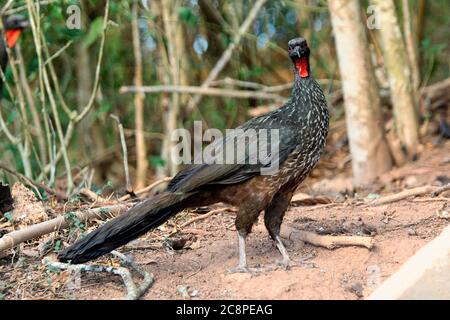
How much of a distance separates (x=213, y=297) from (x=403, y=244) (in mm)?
1223

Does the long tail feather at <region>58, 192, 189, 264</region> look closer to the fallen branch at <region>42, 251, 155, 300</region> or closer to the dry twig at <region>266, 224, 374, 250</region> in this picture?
the fallen branch at <region>42, 251, 155, 300</region>

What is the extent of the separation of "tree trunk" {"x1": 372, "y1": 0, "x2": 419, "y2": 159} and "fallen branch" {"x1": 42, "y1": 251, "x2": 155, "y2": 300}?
13.6 feet

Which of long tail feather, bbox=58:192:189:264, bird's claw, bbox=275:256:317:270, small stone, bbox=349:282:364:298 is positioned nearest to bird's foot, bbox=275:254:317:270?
bird's claw, bbox=275:256:317:270

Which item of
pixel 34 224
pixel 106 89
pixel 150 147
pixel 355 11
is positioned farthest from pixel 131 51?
pixel 34 224

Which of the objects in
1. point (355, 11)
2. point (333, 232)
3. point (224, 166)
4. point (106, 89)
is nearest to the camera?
point (224, 166)

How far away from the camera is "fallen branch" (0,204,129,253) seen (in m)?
4.05

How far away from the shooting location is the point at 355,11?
6516mm

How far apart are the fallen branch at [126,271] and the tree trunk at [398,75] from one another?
13.6 ft

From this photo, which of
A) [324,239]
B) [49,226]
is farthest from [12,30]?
[324,239]

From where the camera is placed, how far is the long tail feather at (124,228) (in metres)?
3.72

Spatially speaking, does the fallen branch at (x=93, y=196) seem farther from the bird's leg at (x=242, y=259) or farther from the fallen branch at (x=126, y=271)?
the bird's leg at (x=242, y=259)

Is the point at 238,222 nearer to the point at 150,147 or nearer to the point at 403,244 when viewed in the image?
the point at 403,244

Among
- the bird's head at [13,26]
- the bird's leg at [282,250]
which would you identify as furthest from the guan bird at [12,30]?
the bird's leg at [282,250]

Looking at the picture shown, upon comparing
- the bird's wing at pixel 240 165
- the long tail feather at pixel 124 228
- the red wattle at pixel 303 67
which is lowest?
the long tail feather at pixel 124 228
